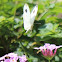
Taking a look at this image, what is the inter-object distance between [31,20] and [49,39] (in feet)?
0.46

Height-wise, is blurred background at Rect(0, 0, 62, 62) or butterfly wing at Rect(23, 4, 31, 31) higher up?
butterfly wing at Rect(23, 4, 31, 31)

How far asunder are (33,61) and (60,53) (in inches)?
5.6

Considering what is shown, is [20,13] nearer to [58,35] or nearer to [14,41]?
[14,41]

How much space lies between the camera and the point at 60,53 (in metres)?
0.88

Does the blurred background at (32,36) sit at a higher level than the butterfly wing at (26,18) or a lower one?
lower

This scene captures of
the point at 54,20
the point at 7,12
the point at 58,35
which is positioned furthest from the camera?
the point at 7,12

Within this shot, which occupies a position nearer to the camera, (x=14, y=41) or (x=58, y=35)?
(x=58, y=35)

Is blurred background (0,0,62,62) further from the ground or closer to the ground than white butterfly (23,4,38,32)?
closer to the ground

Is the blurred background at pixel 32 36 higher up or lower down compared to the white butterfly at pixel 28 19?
lower down

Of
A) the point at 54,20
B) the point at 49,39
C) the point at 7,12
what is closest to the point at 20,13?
→ the point at 7,12

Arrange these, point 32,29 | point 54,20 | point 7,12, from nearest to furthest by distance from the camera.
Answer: point 32,29, point 54,20, point 7,12

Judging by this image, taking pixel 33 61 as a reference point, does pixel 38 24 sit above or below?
above

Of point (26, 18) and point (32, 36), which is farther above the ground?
point (26, 18)

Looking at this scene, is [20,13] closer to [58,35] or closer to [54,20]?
[54,20]
